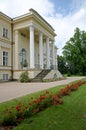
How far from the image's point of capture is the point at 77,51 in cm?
4469

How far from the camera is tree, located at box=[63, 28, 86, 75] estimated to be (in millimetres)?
44750

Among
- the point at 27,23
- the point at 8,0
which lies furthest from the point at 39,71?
the point at 8,0

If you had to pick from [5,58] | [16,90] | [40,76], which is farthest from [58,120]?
[5,58]

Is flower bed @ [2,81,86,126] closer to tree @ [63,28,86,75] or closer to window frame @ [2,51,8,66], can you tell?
window frame @ [2,51,8,66]

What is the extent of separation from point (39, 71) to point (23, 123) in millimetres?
18692

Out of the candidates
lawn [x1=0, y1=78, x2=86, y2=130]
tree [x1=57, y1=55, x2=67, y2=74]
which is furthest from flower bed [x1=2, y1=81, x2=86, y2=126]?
tree [x1=57, y1=55, x2=67, y2=74]

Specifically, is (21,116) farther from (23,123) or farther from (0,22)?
(0,22)

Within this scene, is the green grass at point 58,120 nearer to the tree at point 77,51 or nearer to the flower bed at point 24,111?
the flower bed at point 24,111

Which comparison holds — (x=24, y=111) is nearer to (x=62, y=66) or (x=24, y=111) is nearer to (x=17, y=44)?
(x=17, y=44)

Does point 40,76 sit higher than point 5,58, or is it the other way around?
point 5,58

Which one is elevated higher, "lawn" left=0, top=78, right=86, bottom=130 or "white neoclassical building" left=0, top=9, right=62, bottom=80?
"white neoclassical building" left=0, top=9, right=62, bottom=80

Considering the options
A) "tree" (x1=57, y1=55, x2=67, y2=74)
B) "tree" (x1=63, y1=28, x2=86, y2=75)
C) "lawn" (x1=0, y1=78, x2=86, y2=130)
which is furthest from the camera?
"tree" (x1=57, y1=55, x2=67, y2=74)

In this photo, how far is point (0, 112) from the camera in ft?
17.1

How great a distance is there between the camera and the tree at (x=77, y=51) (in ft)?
147
